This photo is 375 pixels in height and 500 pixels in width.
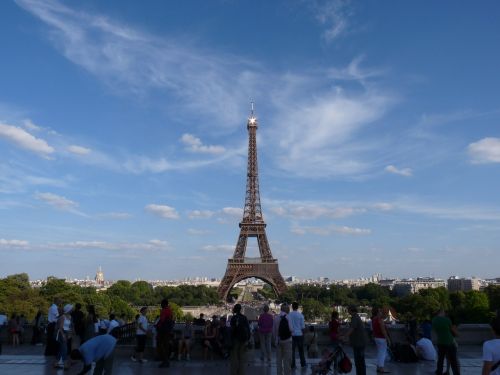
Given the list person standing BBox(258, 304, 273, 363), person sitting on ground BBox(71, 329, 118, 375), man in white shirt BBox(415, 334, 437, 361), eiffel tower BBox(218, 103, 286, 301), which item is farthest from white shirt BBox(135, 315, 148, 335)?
eiffel tower BBox(218, 103, 286, 301)

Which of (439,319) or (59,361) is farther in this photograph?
(59,361)

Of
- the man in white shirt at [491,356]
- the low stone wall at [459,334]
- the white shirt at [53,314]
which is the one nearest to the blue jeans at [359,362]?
the man in white shirt at [491,356]

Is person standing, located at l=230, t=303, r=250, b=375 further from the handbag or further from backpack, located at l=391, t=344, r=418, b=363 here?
backpack, located at l=391, t=344, r=418, b=363

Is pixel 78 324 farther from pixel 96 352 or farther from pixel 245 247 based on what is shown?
pixel 245 247

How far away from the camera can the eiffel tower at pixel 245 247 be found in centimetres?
7656

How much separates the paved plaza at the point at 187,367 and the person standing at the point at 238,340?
82.2 inches

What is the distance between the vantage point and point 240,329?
10.8 meters

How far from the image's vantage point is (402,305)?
3403 inches

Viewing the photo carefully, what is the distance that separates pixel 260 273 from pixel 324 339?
57.1 metres

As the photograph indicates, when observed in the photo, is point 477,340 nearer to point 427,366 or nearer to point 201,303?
point 427,366

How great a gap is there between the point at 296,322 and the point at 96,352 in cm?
593

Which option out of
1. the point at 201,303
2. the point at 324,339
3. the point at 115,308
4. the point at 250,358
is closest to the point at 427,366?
the point at 250,358

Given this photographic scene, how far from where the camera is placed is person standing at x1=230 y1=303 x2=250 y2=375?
10766 mm

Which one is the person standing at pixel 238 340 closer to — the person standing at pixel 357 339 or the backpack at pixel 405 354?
the person standing at pixel 357 339
